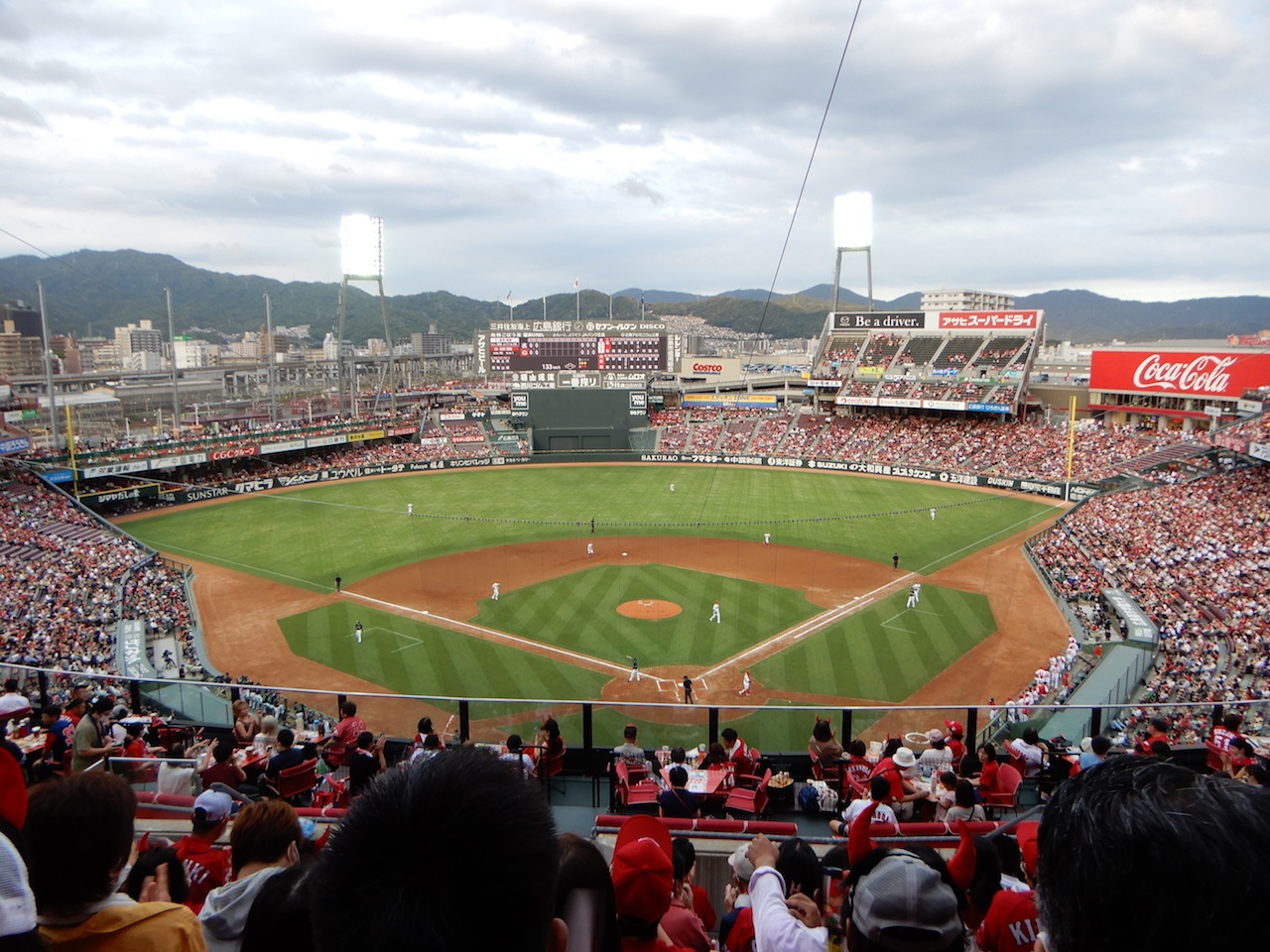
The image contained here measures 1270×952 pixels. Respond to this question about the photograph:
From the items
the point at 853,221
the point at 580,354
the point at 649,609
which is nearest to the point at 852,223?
the point at 853,221

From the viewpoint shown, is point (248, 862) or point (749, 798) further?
point (749, 798)

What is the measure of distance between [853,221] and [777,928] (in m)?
75.1

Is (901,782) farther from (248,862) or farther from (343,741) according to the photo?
(343,741)

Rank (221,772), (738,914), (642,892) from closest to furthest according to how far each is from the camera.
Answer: (642,892) → (738,914) → (221,772)

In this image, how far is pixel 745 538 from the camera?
122 feet

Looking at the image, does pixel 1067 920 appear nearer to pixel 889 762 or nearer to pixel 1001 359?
pixel 889 762

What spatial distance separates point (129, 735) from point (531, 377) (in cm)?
5397

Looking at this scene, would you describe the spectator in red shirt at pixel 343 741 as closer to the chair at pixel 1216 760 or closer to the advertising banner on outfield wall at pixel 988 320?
the chair at pixel 1216 760

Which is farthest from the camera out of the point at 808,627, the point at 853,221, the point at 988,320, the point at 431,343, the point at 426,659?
the point at 431,343

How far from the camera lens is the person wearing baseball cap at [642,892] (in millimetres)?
2820

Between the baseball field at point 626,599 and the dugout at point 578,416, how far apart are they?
1440 cm

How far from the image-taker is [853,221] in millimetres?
71188

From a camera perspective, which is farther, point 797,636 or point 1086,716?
point 797,636

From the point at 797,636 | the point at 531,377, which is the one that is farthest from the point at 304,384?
the point at 797,636
